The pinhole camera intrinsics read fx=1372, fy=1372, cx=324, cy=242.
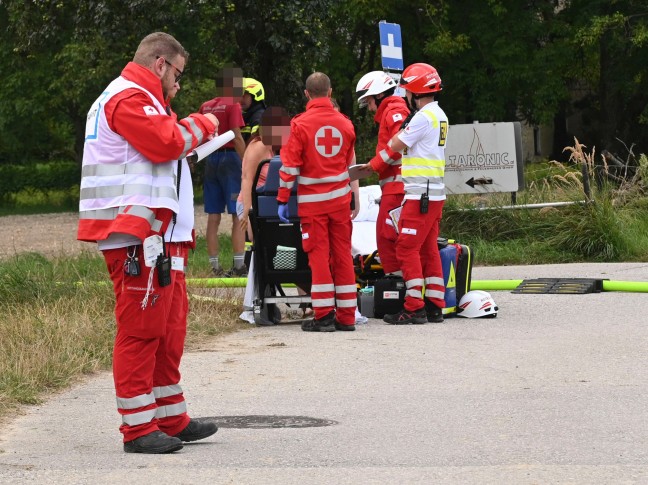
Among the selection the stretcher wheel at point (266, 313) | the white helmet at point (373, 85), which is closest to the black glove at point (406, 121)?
the white helmet at point (373, 85)

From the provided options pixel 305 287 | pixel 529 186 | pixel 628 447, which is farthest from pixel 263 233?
pixel 529 186

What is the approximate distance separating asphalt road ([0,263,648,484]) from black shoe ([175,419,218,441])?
0.05 meters

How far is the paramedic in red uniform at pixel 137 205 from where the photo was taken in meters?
6.21

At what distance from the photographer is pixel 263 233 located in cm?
1102

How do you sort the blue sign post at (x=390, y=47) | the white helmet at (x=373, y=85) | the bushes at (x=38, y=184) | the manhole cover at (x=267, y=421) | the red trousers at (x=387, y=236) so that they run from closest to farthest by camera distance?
the manhole cover at (x=267, y=421) < the red trousers at (x=387, y=236) < the white helmet at (x=373, y=85) < the blue sign post at (x=390, y=47) < the bushes at (x=38, y=184)

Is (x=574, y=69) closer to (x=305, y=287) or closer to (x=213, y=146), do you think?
(x=305, y=287)

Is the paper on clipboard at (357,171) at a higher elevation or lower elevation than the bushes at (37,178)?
higher

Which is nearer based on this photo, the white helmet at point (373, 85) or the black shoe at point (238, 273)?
the white helmet at point (373, 85)

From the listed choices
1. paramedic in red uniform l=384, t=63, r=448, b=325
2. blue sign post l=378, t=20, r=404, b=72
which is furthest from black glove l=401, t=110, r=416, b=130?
blue sign post l=378, t=20, r=404, b=72

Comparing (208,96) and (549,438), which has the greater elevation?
(208,96)

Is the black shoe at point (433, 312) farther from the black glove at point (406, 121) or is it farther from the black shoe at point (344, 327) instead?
the black glove at point (406, 121)

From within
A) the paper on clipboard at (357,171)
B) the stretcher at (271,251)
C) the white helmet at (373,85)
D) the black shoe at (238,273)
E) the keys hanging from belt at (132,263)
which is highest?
the white helmet at (373,85)

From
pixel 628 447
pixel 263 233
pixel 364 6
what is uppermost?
pixel 364 6

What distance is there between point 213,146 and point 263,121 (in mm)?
5051
